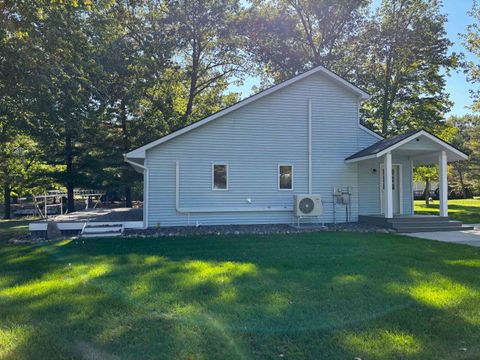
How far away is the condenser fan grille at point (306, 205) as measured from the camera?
40.5ft

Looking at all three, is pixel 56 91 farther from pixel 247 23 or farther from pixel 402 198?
pixel 247 23

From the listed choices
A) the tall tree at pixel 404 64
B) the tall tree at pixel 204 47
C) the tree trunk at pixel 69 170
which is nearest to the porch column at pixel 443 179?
the tall tree at pixel 404 64

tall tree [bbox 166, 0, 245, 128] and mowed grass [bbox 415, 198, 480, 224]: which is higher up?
tall tree [bbox 166, 0, 245, 128]

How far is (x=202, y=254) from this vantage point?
762 centimetres

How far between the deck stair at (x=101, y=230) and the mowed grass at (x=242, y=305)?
A: 9.25 ft

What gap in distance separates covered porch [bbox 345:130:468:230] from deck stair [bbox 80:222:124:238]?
898cm

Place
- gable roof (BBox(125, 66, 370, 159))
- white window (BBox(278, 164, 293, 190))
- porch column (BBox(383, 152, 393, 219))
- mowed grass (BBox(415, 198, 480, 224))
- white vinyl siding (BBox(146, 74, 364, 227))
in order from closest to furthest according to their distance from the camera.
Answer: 1. gable roof (BBox(125, 66, 370, 159))
2. porch column (BBox(383, 152, 393, 219))
3. white vinyl siding (BBox(146, 74, 364, 227))
4. white window (BBox(278, 164, 293, 190))
5. mowed grass (BBox(415, 198, 480, 224))

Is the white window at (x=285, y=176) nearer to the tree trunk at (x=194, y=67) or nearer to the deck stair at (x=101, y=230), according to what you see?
the deck stair at (x=101, y=230)

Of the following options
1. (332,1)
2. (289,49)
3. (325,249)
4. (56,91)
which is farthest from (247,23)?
(325,249)

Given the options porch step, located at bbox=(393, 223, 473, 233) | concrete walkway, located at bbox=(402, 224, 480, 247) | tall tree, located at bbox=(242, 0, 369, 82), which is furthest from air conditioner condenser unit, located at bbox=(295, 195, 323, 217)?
tall tree, located at bbox=(242, 0, 369, 82)

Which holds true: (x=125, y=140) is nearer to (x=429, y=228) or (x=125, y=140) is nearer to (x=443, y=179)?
(x=429, y=228)

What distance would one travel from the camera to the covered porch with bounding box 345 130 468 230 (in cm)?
1197

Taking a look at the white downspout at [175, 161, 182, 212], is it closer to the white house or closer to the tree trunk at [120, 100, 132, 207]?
the white house

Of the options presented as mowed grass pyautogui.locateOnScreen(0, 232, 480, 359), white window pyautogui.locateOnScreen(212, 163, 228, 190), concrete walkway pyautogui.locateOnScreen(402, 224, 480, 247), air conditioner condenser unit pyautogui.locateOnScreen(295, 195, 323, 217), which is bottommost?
mowed grass pyautogui.locateOnScreen(0, 232, 480, 359)
